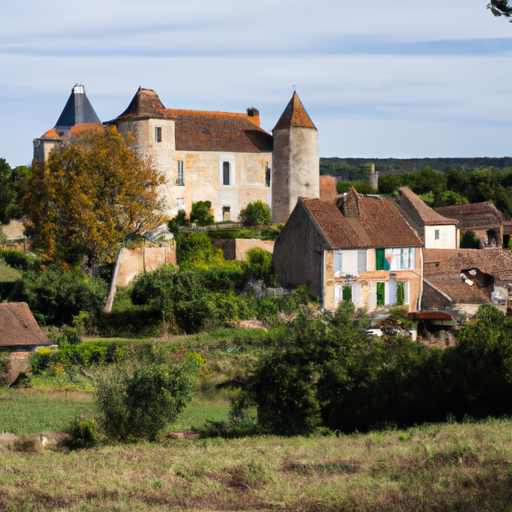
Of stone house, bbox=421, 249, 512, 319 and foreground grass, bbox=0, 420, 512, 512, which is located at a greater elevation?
stone house, bbox=421, 249, 512, 319

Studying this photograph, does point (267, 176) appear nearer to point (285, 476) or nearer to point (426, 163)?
point (285, 476)

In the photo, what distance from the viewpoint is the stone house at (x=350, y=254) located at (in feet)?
128

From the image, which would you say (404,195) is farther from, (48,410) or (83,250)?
(48,410)

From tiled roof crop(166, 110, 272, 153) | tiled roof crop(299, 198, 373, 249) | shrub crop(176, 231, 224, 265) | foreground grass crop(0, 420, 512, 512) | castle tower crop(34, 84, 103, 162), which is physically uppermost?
castle tower crop(34, 84, 103, 162)

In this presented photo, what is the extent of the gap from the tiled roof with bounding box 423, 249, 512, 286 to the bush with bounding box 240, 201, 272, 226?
31.6ft

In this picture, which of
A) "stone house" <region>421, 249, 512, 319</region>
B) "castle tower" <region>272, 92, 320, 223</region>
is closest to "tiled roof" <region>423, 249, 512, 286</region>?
"stone house" <region>421, 249, 512, 319</region>

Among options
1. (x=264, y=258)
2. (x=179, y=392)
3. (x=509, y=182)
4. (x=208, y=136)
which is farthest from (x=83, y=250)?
(x=509, y=182)

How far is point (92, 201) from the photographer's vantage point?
4181 cm

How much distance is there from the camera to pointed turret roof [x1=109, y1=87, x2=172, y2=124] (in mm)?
48250

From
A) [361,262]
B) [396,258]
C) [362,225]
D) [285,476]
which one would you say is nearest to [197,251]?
[362,225]

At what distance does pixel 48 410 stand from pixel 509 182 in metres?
55.2

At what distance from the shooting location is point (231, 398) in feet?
103

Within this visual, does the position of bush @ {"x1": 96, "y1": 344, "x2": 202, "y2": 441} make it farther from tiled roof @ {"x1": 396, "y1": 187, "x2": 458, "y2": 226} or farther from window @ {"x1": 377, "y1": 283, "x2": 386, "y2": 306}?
tiled roof @ {"x1": 396, "y1": 187, "x2": 458, "y2": 226}

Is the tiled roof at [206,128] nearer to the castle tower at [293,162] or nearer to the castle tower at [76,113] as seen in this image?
the castle tower at [293,162]
